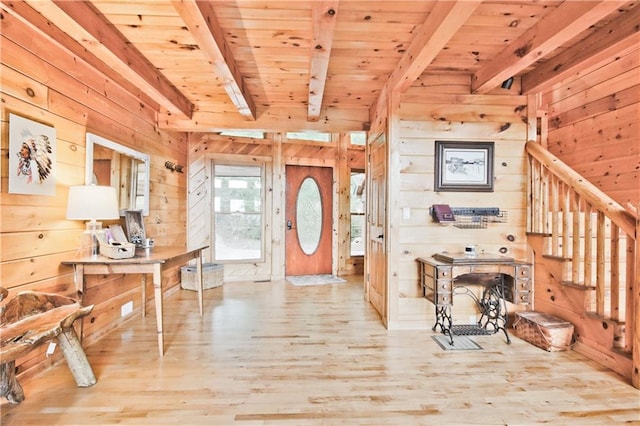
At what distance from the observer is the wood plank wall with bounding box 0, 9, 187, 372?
189cm

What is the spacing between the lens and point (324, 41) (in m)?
2.08

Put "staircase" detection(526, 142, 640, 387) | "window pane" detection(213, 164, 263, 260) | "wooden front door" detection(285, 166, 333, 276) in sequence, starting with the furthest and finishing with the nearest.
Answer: "wooden front door" detection(285, 166, 333, 276)
"window pane" detection(213, 164, 263, 260)
"staircase" detection(526, 142, 640, 387)

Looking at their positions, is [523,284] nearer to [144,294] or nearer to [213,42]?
[213,42]

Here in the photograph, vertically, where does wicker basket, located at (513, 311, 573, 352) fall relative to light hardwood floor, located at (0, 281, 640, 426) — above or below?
above

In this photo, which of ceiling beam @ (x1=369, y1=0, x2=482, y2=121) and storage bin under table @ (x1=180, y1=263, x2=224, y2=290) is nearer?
ceiling beam @ (x1=369, y1=0, x2=482, y2=121)

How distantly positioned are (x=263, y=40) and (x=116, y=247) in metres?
1.97

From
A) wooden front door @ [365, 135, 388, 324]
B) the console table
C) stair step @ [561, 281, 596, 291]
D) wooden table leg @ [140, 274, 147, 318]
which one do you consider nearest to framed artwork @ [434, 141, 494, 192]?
wooden front door @ [365, 135, 388, 324]

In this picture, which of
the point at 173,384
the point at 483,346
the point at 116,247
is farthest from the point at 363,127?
the point at 173,384

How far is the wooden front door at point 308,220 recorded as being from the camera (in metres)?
5.54

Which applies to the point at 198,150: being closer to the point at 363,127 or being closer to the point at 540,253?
the point at 363,127

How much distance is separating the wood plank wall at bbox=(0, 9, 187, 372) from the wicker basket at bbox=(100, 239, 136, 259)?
23 centimetres

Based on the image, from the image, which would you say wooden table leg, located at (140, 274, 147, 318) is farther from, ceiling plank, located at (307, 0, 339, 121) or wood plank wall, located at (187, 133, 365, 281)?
ceiling plank, located at (307, 0, 339, 121)

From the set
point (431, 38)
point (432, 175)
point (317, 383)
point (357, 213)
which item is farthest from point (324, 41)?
point (357, 213)

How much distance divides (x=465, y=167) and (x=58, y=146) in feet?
11.3
